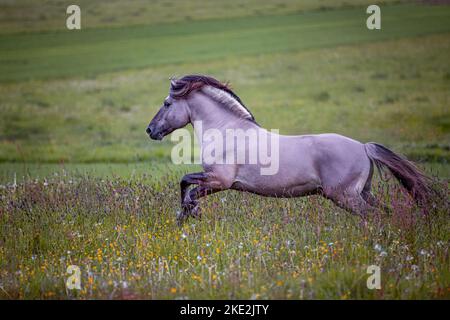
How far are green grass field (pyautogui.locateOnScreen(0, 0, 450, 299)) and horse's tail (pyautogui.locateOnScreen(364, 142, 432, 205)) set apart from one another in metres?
0.26

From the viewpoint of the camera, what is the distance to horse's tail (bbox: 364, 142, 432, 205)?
8547 millimetres

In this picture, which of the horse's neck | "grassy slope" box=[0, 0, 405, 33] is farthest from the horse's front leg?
"grassy slope" box=[0, 0, 405, 33]

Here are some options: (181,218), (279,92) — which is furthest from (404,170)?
(279,92)

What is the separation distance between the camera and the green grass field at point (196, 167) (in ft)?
23.0

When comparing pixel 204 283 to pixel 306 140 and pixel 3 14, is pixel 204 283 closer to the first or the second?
pixel 306 140

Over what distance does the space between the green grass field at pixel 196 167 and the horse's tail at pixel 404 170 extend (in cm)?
26

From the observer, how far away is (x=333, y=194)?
27.7 ft

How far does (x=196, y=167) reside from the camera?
17719mm

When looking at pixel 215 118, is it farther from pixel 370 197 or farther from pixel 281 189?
pixel 370 197

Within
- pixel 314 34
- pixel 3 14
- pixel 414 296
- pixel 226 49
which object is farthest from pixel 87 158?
pixel 3 14

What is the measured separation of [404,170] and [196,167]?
31.4 feet

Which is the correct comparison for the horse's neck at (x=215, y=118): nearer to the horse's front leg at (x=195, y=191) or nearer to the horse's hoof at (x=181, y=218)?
the horse's front leg at (x=195, y=191)

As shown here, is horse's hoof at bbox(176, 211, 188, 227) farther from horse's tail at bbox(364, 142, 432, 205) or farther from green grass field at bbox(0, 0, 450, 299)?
horse's tail at bbox(364, 142, 432, 205)

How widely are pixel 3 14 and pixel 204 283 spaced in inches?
1794
